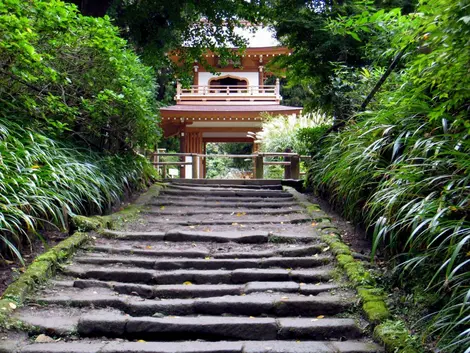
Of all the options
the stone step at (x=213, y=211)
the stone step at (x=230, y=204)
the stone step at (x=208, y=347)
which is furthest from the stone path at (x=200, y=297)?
the stone step at (x=230, y=204)

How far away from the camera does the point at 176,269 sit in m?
4.30

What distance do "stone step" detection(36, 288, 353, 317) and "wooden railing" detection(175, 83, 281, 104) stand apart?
14303 millimetres

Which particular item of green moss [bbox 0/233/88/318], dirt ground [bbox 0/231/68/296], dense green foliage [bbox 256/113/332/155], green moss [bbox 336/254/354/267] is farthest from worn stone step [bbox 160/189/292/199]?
dense green foliage [bbox 256/113/332/155]

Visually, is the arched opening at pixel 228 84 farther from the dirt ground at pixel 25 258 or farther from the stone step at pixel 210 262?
the stone step at pixel 210 262

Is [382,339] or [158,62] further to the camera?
[158,62]

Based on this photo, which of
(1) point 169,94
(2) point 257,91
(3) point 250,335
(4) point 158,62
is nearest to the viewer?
(3) point 250,335

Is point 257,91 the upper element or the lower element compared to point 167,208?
upper

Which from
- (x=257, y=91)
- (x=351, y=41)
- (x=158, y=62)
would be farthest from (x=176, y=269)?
(x=257, y=91)

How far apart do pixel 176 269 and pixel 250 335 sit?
139cm

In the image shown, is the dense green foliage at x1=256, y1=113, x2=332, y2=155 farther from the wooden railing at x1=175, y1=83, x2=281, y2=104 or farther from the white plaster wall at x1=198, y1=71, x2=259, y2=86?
the white plaster wall at x1=198, y1=71, x2=259, y2=86

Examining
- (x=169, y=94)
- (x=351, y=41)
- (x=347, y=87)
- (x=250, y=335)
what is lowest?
(x=250, y=335)

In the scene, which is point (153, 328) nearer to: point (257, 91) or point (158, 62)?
point (158, 62)

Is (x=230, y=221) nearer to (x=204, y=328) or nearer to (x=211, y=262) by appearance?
(x=211, y=262)

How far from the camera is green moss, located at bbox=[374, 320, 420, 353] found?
8.27ft
